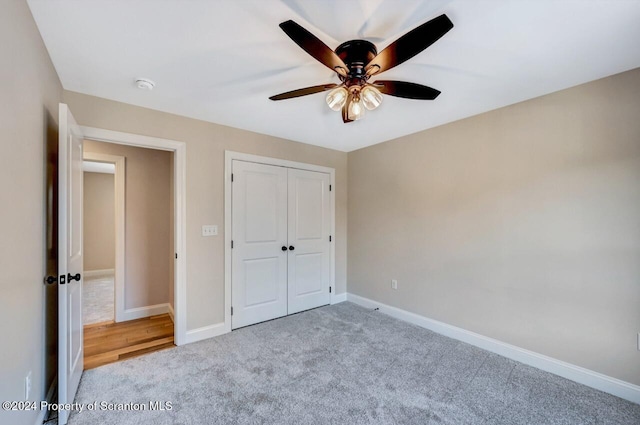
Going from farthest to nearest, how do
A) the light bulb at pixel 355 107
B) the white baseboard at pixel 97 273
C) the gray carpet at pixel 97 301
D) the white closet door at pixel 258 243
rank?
the white baseboard at pixel 97 273 → the gray carpet at pixel 97 301 → the white closet door at pixel 258 243 → the light bulb at pixel 355 107

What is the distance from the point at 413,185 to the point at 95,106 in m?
3.37

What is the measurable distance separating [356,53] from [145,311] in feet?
13.1

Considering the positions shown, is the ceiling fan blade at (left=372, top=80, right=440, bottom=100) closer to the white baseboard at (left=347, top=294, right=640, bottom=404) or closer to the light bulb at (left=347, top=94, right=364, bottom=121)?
the light bulb at (left=347, top=94, right=364, bottom=121)

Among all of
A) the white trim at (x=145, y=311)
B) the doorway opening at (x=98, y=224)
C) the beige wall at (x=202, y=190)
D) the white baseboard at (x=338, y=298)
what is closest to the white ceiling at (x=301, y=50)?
the beige wall at (x=202, y=190)

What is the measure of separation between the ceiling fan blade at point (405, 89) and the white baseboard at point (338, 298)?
3161 millimetres

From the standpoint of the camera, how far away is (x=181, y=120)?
2883mm

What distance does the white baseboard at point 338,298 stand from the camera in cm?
417

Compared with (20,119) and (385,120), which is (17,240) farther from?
(385,120)

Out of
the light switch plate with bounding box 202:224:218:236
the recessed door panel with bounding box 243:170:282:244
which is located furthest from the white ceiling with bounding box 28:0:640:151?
the light switch plate with bounding box 202:224:218:236

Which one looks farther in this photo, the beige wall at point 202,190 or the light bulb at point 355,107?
the beige wall at point 202,190

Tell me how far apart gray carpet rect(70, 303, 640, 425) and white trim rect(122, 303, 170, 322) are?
4.21 feet

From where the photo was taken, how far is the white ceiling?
1418 millimetres

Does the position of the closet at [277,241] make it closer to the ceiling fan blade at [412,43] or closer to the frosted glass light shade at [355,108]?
the frosted glass light shade at [355,108]

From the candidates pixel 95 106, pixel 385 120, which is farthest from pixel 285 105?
pixel 95 106
